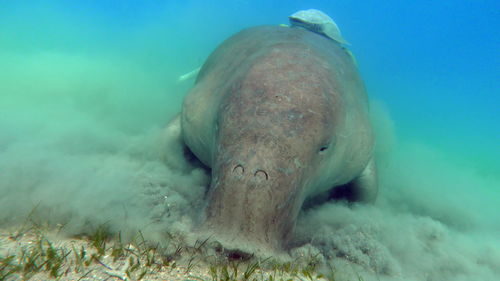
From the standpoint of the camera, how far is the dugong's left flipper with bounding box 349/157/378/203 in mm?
5172

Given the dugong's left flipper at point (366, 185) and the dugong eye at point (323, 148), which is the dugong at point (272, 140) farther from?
the dugong's left flipper at point (366, 185)

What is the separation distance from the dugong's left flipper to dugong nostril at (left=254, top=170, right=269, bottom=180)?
309 centimetres

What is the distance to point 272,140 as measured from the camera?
108 inches

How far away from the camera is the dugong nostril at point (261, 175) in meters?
2.52

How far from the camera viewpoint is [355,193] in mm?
5285

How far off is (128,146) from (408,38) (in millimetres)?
96434

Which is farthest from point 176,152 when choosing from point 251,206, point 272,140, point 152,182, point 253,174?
point 251,206

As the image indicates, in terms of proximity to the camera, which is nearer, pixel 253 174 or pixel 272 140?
pixel 253 174

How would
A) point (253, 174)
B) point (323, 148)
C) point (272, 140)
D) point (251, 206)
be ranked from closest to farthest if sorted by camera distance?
1. point (251, 206)
2. point (253, 174)
3. point (272, 140)
4. point (323, 148)

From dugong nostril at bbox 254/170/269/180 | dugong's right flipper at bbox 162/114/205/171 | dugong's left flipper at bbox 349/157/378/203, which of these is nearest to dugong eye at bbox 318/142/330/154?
dugong nostril at bbox 254/170/269/180

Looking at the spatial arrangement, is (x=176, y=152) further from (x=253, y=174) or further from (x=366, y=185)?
(x=366, y=185)

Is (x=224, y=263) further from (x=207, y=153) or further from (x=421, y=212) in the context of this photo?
(x=421, y=212)

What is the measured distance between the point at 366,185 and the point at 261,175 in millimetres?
3293

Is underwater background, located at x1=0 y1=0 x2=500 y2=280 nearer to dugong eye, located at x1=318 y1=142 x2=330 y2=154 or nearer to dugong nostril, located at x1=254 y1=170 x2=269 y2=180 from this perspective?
dugong nostril, located at x1=254 y1=170 x2=269 y2=180
